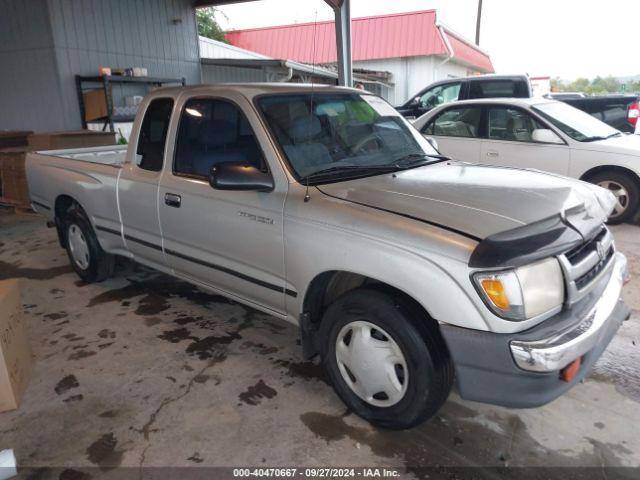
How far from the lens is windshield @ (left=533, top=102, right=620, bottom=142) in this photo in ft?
21.8

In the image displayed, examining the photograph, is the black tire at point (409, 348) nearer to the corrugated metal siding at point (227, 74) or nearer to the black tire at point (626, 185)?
the black tire at point (626, 185)

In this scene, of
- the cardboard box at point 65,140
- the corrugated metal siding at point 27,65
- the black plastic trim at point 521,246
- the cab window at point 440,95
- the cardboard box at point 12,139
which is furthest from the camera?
the cab window at point 440,95

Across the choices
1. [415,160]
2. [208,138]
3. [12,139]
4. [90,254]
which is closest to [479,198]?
[415,160]

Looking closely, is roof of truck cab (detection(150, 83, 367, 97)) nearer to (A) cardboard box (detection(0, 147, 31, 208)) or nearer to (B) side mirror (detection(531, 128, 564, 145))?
(B) side mirror (detection(531, 128, 564, 145))

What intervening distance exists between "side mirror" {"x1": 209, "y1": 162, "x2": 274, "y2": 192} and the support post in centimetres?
490

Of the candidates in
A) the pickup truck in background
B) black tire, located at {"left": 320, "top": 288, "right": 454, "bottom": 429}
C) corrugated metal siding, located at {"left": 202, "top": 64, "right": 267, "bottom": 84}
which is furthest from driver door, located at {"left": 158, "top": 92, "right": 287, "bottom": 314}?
corrugated metal siding, located at {"left": 202, "top": 64, "right": 267, "bottom": 84}

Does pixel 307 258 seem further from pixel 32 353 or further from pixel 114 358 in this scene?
pixel 32 353

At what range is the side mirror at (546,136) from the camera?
6.58 m

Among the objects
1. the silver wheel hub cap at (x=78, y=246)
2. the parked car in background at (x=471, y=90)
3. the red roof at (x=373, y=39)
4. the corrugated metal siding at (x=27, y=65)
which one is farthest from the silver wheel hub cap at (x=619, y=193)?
the red roof at (x=373, y=39)

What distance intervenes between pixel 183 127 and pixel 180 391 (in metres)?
1.82

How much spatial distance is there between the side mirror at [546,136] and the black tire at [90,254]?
17.9ft

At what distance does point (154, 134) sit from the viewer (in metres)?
3.83

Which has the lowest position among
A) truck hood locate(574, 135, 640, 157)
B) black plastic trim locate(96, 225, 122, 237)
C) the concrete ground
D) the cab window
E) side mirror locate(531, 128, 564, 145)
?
the concrete ground

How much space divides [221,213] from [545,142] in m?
5.11
